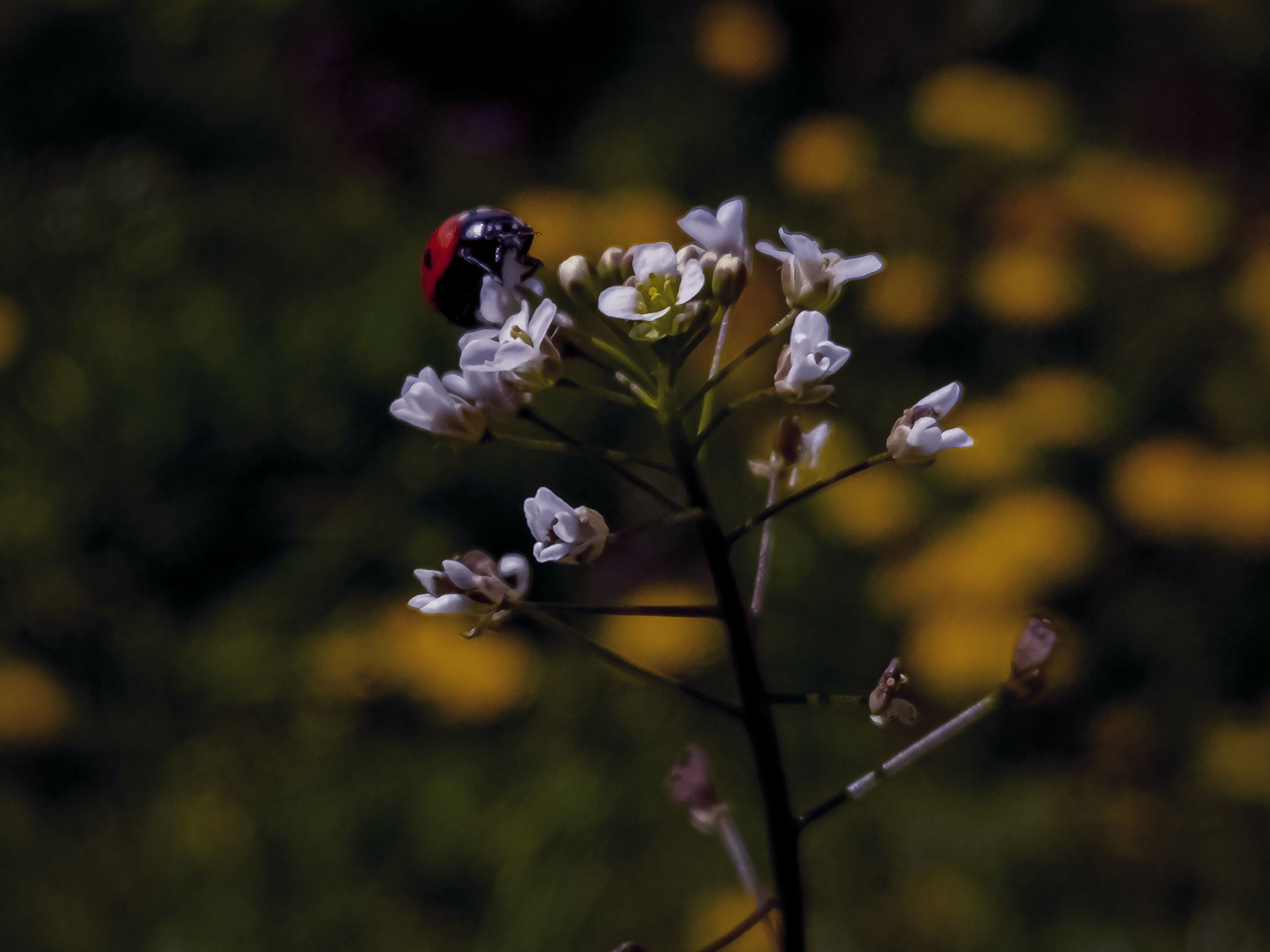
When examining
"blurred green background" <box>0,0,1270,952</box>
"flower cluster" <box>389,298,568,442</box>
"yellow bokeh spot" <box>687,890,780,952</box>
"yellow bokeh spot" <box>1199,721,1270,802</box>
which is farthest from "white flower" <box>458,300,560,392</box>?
"yellow bokeh spot" <box>1199,721,1270,802</box>

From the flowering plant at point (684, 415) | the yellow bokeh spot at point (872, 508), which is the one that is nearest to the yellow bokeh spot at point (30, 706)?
the yellow bokeh spot at point (872, 508)

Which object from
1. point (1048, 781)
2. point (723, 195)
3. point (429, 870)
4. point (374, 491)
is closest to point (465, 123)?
point (723, 195)

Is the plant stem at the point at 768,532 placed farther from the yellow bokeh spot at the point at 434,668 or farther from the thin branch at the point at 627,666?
the yellow bokeh spot at the point at 434,668

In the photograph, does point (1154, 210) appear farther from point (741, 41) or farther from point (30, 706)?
point (30, 706)

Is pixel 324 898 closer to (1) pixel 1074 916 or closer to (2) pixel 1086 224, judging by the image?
(1) pixel 1074 916

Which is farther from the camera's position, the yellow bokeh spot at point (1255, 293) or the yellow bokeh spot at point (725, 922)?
the yellow bokeh spot at point (1255, 293)

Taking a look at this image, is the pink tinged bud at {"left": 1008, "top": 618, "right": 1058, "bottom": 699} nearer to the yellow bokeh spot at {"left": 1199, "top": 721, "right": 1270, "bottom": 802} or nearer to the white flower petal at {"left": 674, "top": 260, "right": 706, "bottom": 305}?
the white flower petal at {"left": 674, "top": 260, "right": 706, "bottom": 305}
